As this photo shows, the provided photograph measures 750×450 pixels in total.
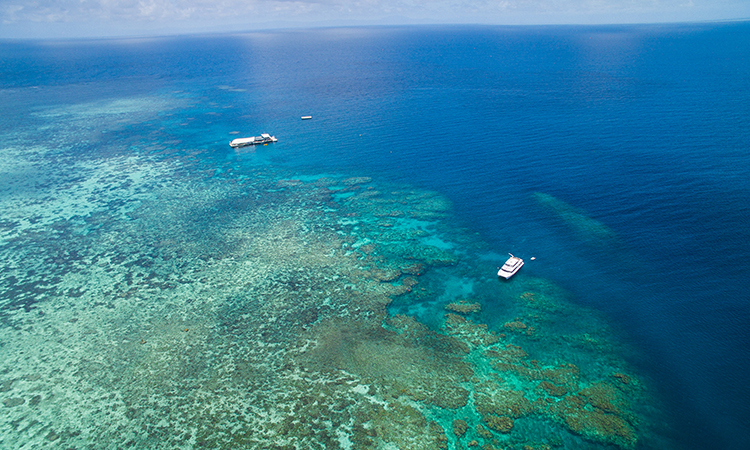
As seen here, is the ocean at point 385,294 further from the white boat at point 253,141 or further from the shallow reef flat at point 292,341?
the white boat at point 253,141

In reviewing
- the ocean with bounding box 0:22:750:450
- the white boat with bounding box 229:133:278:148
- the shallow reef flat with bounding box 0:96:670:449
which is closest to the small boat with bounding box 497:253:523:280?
the ocean with bounding box 0:22:750:450

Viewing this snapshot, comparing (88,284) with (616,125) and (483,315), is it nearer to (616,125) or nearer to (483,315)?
(483,315)

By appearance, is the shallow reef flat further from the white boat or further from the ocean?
the white boat

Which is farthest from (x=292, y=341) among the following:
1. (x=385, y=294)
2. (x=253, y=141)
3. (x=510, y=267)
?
(x=253, y=141)

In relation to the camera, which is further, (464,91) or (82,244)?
(464,91)

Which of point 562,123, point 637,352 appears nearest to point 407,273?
point 637,352

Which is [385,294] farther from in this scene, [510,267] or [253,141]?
[253,141]
